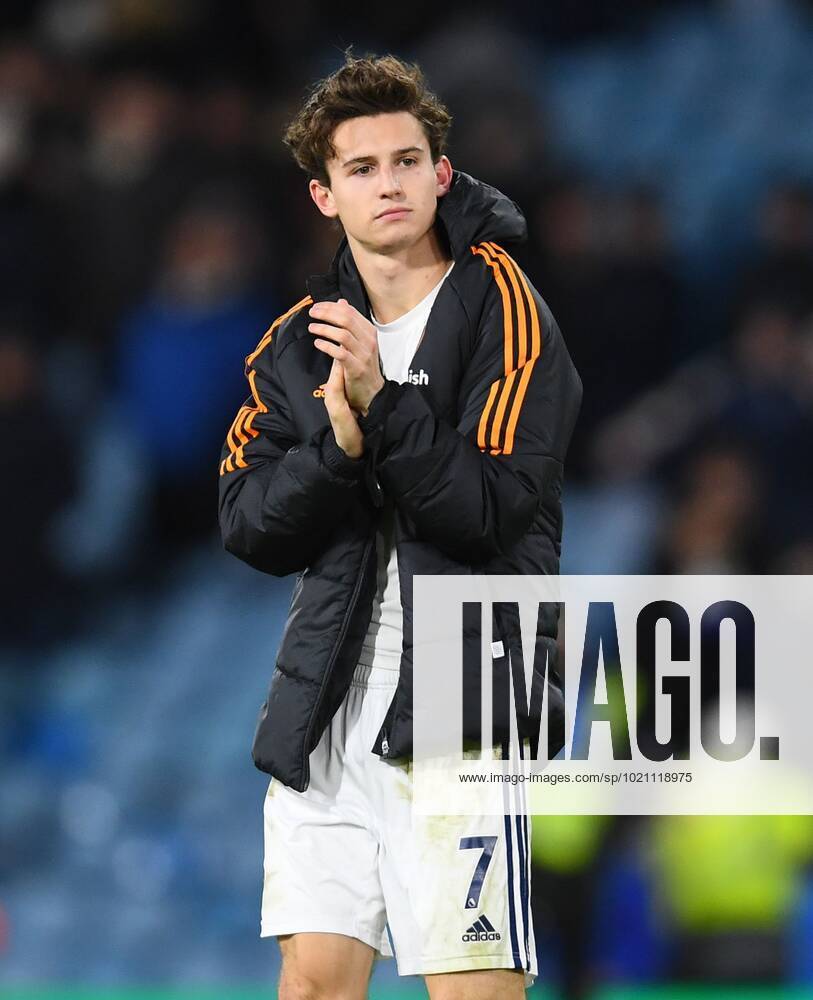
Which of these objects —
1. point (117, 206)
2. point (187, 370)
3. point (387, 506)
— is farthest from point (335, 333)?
point (117, 206)

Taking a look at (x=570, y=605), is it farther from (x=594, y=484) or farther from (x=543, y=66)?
(x=543, y=66)

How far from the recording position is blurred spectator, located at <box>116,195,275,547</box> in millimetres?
4828

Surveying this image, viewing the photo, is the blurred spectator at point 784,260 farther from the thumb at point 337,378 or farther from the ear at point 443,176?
the thumb at point 337,378

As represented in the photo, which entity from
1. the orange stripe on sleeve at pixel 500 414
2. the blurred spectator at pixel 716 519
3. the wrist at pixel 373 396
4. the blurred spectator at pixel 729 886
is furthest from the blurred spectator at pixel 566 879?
the wrist at pixel 373 396

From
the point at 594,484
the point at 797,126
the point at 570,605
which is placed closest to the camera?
the point at 570,605

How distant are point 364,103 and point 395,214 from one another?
0.65ft

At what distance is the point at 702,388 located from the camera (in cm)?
477

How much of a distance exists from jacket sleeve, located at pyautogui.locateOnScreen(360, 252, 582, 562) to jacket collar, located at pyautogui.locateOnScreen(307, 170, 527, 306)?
7 centimetres

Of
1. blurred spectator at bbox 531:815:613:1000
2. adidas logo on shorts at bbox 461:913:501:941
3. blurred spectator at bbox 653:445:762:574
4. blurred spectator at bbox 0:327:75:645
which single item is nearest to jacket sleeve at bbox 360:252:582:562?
adidas logo on shorts at bbox 461:913:501:941

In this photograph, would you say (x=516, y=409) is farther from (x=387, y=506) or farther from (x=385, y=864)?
(x=385, y=864)

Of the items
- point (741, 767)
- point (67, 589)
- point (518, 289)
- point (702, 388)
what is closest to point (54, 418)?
point (67, 589)

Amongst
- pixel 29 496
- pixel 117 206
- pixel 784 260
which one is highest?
pixel 117 206

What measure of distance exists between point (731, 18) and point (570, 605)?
2269 mm

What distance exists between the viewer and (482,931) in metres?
2.40
